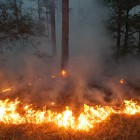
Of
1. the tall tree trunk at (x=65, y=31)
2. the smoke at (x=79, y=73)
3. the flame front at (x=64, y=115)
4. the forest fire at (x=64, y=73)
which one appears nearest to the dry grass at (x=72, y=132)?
the flame front at (x=64, y=115)

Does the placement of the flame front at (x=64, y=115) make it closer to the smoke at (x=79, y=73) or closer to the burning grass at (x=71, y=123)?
the burning grass at (x=71, y=123)

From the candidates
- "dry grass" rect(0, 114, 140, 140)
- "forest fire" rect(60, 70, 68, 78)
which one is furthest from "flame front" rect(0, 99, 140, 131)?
"forest fire" rect(60, 70, 68, 78)

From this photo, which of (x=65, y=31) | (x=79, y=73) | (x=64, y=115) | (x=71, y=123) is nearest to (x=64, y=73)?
(x=65, y=31)

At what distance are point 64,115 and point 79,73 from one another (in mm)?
6576

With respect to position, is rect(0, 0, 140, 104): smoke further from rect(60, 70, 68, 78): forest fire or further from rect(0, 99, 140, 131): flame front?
rect(0, 99, 140, 131): flame front

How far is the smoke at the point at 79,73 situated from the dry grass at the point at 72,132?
243 centimetres

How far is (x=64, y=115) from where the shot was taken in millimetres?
7434

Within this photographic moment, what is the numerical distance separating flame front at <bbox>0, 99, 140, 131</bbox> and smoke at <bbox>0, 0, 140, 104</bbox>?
1.17 metres

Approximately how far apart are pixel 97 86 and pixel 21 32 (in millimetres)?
5307

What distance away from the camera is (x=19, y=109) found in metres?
8.38

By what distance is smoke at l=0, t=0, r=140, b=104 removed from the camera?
10.1 meters

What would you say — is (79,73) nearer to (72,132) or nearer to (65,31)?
(65,31)

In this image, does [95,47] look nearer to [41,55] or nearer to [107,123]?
[41,55]

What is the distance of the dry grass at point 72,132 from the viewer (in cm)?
626
